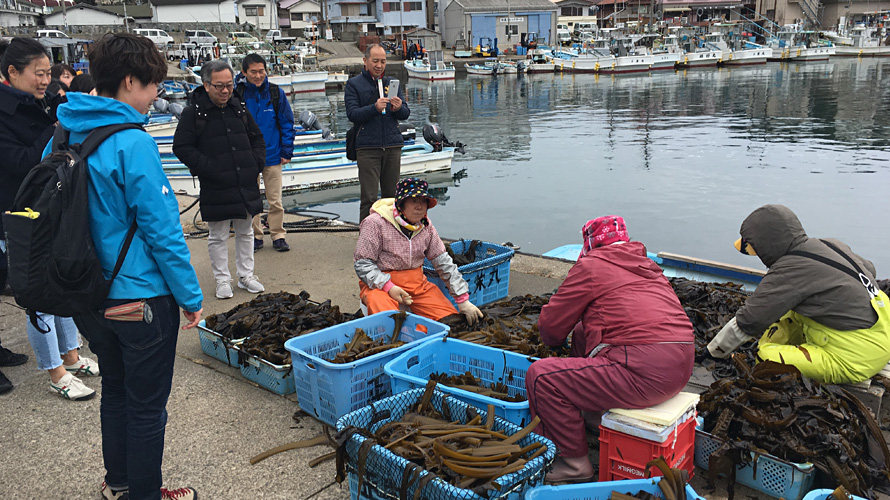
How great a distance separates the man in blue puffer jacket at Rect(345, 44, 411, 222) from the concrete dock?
269 cm

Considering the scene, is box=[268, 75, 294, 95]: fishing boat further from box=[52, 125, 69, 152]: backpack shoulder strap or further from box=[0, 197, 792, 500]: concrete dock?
box=[52, 125, 69, 152]: backpack shoulder strap

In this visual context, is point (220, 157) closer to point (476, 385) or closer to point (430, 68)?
point (476, 385)

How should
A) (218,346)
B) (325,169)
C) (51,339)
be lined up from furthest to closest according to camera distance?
1. (325,169)
2. (218,346)
3. (51,339)

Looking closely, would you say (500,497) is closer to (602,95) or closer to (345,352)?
(345,352)

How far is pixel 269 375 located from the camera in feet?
13.3

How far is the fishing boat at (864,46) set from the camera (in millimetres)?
64275

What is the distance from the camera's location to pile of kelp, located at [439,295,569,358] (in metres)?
3.96

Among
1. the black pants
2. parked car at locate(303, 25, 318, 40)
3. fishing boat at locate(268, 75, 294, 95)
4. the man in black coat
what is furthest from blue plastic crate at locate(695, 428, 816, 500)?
parked car at locate(303, 25, 318, 40)

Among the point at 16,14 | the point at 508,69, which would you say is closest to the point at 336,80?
the point at 508,69

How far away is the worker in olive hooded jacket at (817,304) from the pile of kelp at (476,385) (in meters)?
1.53

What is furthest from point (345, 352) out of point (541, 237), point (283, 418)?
point (541, 237)

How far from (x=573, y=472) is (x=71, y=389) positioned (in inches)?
119

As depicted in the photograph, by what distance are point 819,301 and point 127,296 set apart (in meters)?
3.53

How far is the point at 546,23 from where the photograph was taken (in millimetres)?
74375
